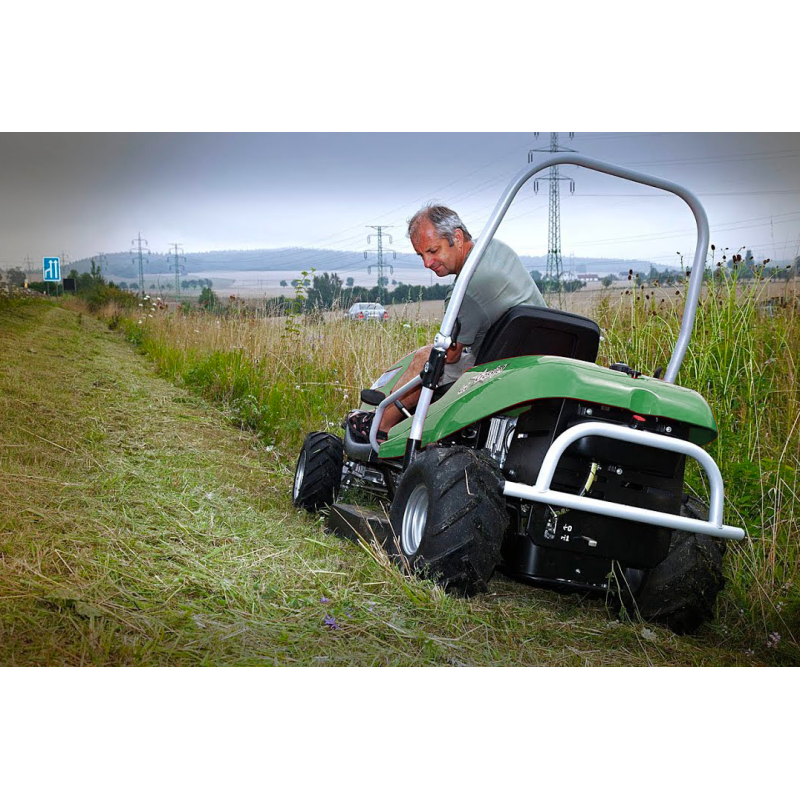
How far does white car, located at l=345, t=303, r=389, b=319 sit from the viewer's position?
4734 millimetres

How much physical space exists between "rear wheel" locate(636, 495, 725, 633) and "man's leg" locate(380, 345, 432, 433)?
4.09 feet

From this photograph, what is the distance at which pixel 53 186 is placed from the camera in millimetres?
3830

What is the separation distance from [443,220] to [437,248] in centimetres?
10

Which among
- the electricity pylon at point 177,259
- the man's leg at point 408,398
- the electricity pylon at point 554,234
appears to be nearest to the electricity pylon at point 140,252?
the electricity pylon at point 177,259

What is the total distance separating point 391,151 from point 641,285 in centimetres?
147

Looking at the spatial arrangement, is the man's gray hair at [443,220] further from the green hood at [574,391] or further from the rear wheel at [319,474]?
the rear wheel at [319,474]

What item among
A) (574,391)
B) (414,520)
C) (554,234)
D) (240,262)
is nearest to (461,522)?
(414,520)

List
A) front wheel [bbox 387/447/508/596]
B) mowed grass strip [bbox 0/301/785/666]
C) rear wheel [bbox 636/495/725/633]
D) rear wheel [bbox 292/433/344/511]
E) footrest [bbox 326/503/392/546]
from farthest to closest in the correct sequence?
rear wheel [bbox 292/433/344/511] < footrest [bbox 326/503/392/546] < rear wheel [bbox 636/495/725/633] < mowed grass strip [bbox 0/301/785/666] < front wheel [bbox 387/447/508/596]

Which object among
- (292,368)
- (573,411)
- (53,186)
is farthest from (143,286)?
(573,411)

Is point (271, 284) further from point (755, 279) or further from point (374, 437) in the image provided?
point (755, 279)

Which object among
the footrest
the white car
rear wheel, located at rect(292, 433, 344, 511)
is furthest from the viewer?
the white car

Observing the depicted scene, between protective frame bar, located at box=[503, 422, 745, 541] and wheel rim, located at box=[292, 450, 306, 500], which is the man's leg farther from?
protective frame bar, located at box=[503, 422, 745, 541]

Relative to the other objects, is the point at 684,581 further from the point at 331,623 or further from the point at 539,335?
the point at 331,623

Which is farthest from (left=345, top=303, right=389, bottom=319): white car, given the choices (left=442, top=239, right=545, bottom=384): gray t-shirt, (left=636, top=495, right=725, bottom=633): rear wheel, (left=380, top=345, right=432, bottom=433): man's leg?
(left=636, top=495, right=725, bottom=633): rear wheel
